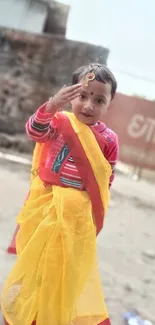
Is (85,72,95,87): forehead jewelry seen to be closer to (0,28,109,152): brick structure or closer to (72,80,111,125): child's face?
(72,80,111,125): child's face

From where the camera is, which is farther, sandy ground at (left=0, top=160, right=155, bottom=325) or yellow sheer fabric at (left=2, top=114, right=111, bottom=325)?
sandy ground at (left=0, top=160, right=155, bottom=325)

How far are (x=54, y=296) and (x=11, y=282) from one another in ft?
0.72

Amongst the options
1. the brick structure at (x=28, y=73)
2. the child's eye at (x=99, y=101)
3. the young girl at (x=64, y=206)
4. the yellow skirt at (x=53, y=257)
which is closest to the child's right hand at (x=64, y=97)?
the young girl at (x=64, y=206)

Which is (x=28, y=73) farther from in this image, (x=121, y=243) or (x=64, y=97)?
(x=64, y=97)

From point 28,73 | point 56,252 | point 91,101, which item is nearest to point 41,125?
point 91,101

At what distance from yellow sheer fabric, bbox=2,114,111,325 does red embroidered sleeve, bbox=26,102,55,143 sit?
128mm

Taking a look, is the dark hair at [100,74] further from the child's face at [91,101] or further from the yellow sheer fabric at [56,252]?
the yellow sheer fabric at [56,252]

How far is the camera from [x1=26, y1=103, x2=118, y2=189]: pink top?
1.92m

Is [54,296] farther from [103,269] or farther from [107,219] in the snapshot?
[107,219]

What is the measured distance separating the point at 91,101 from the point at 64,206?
0.50 m

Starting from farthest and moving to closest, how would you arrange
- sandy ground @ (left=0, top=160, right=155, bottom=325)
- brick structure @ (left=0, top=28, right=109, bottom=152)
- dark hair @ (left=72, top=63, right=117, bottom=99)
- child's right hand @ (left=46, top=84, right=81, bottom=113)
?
1. brick structure @ (left=0, top=28, right=109, bottom=152)
2. sandy ground @ (left=0, top=160, right=155, bottom=325)
3. dark hair @ (left=72, top=63, right=117, bottom=99)
4. child's right hand @ (left=46, top=84, right=81, bottom=113)

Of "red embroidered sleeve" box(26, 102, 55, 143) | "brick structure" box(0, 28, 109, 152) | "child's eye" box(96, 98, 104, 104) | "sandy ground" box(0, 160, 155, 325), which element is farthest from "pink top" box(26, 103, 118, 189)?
"brick structure" box(0, 28, 109, 152)

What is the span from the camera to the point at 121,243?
4.25m

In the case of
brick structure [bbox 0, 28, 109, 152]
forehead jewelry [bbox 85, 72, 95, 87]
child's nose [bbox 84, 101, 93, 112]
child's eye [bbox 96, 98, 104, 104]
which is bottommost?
brick structure [bbox 0, 28, 109, 152]
